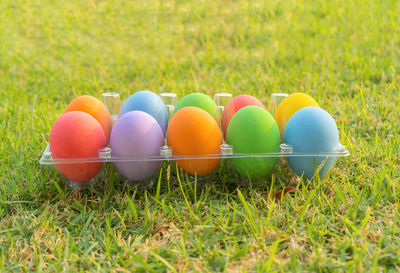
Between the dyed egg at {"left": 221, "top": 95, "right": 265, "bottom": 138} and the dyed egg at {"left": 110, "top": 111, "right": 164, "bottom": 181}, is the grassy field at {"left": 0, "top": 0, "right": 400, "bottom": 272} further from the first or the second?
the dyed egg at {"left": 221, "top": 95, "right": 265, "bottom": 138}

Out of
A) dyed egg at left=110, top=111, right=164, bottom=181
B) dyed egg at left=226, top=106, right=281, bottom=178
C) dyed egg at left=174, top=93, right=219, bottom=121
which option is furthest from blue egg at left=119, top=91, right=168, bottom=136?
dyed egg at left=226, top=106, right=281, bottom=178

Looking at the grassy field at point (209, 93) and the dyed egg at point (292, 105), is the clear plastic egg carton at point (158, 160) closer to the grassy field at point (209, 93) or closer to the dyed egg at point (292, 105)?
the grassy field at point (209, 93)

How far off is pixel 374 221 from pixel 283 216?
31 cm

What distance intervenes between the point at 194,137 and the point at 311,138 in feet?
1.43

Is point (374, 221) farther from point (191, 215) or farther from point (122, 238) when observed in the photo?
point (122, 238)

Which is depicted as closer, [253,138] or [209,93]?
[253,138]

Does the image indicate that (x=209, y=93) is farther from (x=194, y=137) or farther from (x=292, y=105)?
(x=194, y=137)

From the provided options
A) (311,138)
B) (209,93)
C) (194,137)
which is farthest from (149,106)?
(209,93)

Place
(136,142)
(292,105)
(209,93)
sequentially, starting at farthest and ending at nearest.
A: (209,93)
(292,105)
(136,142)

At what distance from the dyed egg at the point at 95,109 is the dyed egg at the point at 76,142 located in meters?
0.15

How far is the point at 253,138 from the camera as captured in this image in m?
1.66

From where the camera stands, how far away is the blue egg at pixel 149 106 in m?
1.93

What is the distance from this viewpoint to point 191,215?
1.57 m

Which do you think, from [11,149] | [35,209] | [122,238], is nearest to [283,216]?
[122,238]
